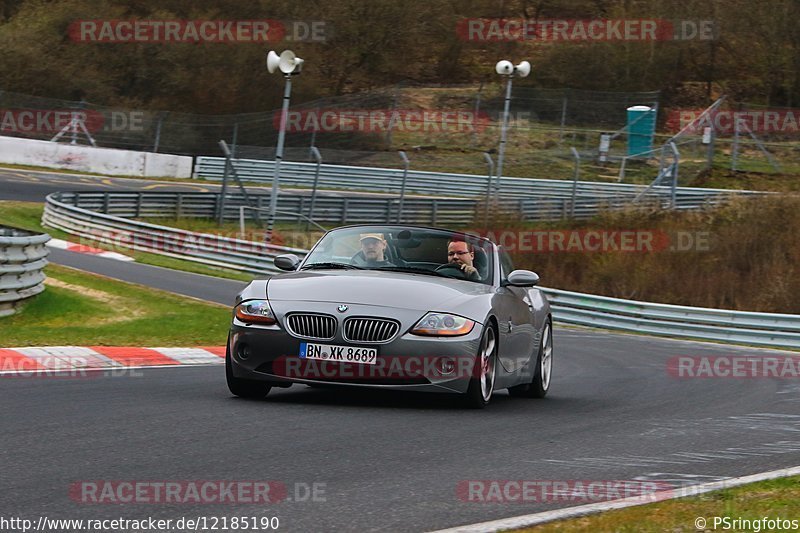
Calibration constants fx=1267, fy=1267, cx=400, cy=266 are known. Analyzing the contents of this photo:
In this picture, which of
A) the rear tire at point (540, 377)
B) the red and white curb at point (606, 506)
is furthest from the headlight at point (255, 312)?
the red and white curb at point (606, 506)

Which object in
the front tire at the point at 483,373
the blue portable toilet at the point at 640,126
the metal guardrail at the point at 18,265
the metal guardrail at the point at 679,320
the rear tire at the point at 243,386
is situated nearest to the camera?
the front tire at the point at 483,373

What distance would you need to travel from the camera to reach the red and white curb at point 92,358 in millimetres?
10555

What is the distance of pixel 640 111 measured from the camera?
4478cm

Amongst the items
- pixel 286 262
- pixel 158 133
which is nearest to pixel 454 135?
pixel 158 133

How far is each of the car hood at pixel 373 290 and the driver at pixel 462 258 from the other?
1.45 ft

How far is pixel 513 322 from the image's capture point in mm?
9633

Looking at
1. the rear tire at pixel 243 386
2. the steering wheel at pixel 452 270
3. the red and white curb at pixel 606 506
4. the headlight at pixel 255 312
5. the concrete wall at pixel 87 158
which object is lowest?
the rear tire at pixel 243 386

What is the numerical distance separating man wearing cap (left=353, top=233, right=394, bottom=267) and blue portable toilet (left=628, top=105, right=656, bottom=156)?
114ft

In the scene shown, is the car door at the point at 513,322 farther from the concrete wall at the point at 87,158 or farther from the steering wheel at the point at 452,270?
the concrete wall at the point at 87,158

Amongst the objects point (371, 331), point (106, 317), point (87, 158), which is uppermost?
point (87, 158)

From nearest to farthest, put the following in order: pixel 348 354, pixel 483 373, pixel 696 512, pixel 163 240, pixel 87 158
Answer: pixel 696 512, pixel 348 354, pixel 483 373, pixel 163 240, pixel 87 158

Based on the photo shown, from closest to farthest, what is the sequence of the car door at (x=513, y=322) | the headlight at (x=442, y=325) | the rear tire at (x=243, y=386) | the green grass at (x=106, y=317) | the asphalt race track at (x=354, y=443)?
1. the asphalt race track at (x=354, y=443)
2. the headlight at (x=442, y=325)
3. the rear tire at (x=243, y=386)
4. the car door at (x=513, y=322)
5. the green grass at (x=106, y=317)

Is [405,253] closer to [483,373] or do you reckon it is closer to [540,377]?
[483,373]

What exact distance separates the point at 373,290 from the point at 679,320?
17315 millimetres
